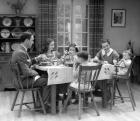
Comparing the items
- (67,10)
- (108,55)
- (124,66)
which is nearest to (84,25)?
(67,10)

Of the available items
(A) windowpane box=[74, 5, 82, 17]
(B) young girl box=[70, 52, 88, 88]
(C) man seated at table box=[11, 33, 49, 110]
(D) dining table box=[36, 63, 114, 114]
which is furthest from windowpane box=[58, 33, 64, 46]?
(B) young girl box=[70, 52, 88, 88]

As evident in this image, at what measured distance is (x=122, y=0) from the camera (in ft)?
27.9

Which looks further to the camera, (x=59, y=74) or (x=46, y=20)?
(x=46, y=20)

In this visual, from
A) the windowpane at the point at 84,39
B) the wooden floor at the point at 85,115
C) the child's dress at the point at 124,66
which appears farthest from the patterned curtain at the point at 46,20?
the child's dress at the point at 124,66

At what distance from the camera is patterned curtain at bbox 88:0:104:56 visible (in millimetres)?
8211

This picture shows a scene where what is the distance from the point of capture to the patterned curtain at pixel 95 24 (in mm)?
8211

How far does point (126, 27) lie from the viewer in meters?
8.62

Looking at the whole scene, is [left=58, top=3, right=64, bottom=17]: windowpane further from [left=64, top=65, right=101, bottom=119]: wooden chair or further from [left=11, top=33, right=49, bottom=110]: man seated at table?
[left=64, top=65, right=101, bottom=119]: wooden chair

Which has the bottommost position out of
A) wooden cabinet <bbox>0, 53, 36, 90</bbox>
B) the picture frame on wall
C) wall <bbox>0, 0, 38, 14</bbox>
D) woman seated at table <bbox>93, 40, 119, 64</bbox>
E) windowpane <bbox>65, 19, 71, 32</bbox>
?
wooden cabinet <bbox>0, 53, 36, 90</bbox>

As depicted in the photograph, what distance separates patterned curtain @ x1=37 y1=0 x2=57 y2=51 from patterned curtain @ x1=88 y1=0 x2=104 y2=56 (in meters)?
1.03

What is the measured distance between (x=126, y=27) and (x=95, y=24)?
1025 mm

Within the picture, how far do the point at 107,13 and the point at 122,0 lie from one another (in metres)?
0.58

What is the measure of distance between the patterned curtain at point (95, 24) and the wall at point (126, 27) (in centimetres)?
26

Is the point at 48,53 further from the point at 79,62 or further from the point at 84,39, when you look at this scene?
the point at 84,39
